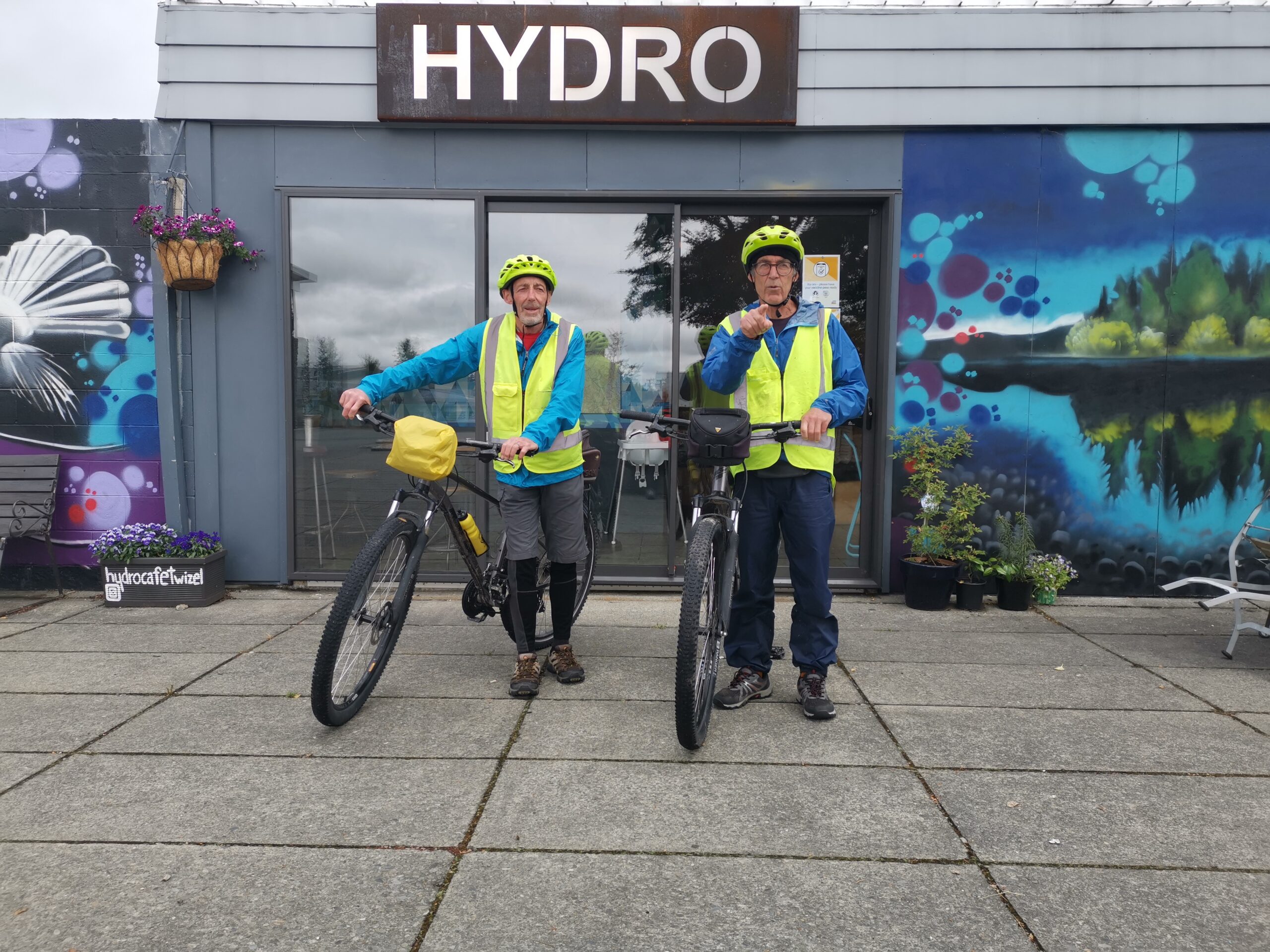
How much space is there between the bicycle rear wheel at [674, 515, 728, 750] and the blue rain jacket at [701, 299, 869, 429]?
1.85ft

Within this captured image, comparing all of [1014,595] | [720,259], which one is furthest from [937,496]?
[720,259]

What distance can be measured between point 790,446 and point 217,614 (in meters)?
3.93

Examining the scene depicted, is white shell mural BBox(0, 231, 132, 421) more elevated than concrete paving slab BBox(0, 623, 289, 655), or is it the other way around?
white shell mural BBox(0, 231, 132, 421)

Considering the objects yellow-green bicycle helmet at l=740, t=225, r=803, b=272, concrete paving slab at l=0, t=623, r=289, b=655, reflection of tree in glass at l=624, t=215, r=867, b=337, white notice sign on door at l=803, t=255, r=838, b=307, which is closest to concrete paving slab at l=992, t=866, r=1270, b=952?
yellow-green bicycle helmet at l=740, t=225, r=803, b=272

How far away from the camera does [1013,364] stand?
5859mm

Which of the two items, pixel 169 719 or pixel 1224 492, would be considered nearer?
pixel 169 719

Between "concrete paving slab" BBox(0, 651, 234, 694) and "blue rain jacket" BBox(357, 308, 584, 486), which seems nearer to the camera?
"blue rain jacket" BBox(357, 308, 584, 486)

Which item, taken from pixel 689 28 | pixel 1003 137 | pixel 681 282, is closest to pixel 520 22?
pixel 689 28

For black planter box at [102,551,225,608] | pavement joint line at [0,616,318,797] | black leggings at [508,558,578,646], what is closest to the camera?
pavement joint line at [0,616,318,797]

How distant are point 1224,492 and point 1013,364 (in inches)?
68.0

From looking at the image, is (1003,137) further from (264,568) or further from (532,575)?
(264,568)

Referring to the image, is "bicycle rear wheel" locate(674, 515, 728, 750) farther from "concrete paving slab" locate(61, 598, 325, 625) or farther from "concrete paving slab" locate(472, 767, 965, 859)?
"concrete paving slab" locate(61, 598, 325, 625)

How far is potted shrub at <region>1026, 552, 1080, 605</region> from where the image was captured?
18.6 ft

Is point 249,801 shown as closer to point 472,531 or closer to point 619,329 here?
point 472,531
